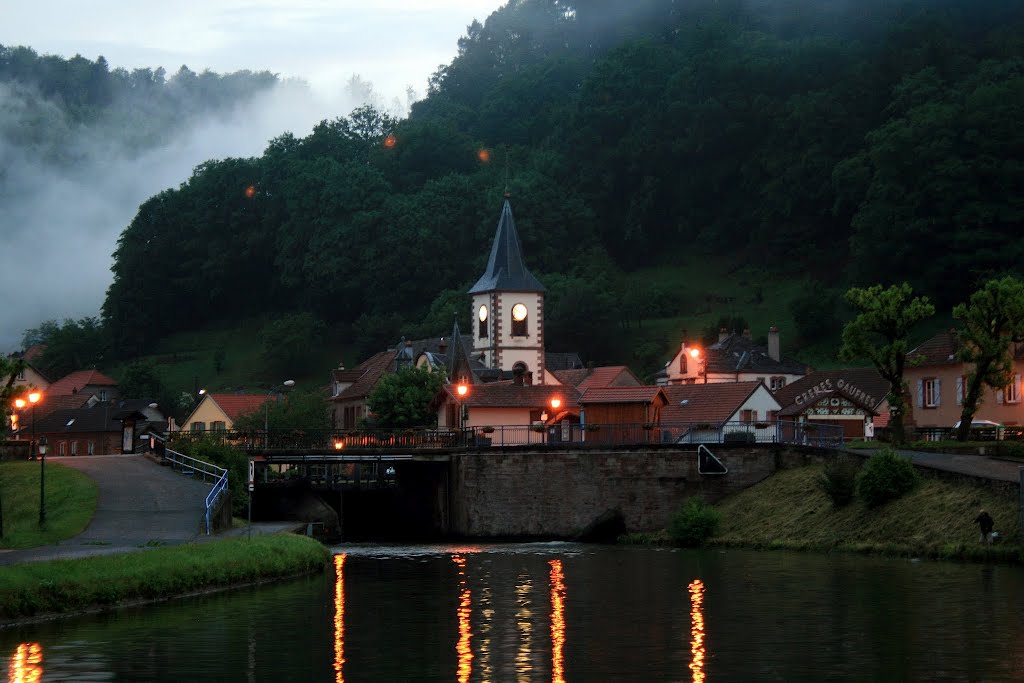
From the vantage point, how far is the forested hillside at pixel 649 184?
113688 mm

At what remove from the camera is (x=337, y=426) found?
4882 inches

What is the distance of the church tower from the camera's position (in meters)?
101

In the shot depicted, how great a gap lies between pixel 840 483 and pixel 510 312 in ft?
151

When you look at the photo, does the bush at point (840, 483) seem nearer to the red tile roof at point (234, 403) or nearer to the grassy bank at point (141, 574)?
Answer: the grassy bank at point (141, 574)

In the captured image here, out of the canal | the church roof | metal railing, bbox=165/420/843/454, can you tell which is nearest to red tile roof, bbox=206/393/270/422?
the church roof

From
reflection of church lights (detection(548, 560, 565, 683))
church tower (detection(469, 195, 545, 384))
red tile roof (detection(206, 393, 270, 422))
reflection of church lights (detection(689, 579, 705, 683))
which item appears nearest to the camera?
reflection of church lights (detection(689, 579, 705, 683))

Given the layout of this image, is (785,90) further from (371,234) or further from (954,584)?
(954,584)

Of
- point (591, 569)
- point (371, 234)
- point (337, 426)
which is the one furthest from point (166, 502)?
point (371, 234)

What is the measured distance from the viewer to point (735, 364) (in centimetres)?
10494

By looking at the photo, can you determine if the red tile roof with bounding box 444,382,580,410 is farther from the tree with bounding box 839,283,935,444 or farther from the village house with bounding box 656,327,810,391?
the village house with bounding box 656,327,810,391

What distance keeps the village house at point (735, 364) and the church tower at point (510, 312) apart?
1085 cm

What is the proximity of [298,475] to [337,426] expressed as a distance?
3036 cm

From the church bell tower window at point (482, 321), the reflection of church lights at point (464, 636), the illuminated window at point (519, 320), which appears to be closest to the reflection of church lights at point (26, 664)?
the reflection of church lights at point (464, 636)

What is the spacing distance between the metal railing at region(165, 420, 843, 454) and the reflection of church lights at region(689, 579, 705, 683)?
2416 centimetres
